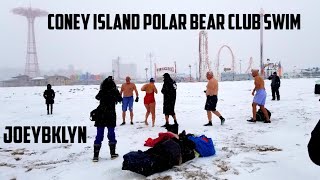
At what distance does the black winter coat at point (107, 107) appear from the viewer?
6750mm

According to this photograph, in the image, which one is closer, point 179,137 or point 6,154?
point 179,137

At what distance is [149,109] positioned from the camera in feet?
36.9

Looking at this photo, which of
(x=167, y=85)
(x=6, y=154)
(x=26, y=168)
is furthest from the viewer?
(x=167, y=85)

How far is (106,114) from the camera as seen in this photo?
6.79 m

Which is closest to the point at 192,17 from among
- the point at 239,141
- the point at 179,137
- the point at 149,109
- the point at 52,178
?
the point at 149,109

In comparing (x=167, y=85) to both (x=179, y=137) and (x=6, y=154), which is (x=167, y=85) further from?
(x=6, y=154)

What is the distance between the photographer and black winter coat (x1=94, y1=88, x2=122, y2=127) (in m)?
6.75

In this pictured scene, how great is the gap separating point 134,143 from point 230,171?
324cm

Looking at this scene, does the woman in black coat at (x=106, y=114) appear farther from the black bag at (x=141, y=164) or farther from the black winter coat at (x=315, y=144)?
the black winter coat at (x=315, y=144)

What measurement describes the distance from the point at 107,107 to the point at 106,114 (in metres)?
0.15

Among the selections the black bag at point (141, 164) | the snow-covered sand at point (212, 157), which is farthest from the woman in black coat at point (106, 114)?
the black bag at point (141, 164)

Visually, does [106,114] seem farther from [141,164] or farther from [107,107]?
[141,164]

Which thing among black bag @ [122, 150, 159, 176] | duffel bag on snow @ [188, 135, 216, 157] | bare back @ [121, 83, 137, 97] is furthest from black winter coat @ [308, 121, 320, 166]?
bare back @ [121, 83, 137, 97]

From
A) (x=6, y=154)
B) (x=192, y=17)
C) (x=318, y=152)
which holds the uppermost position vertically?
(x=192, y=17)
